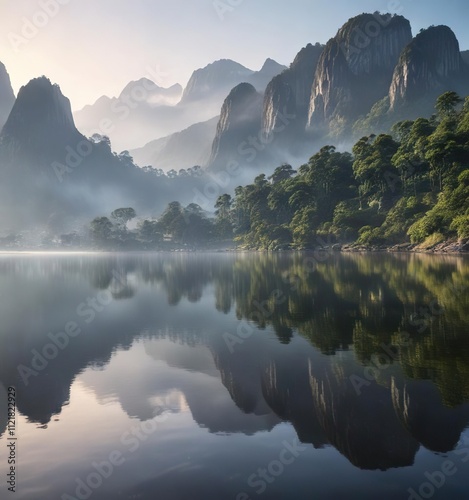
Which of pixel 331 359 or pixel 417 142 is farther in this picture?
pixel 417 142

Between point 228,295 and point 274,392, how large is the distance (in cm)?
1786

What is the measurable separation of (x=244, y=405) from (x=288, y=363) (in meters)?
3.05

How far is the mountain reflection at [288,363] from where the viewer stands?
785 cm

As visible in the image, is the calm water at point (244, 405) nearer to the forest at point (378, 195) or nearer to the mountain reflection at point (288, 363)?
the mountain reflection at point (288, 363)

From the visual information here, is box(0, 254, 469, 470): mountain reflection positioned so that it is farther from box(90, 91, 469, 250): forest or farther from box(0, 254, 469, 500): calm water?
box(90, 91, 469, 250): forest

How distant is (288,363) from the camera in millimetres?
11906

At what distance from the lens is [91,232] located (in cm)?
18912

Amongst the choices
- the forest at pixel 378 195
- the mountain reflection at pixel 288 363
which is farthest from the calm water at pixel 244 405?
the forest at pixel 378 195

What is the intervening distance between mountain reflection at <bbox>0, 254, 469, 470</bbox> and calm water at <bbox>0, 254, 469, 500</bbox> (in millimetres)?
55

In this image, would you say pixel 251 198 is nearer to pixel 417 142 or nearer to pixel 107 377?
pixel 417 142

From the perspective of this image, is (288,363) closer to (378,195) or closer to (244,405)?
(244,405)

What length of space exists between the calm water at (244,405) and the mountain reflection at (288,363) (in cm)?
5

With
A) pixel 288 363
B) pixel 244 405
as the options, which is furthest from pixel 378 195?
pixel 244 405

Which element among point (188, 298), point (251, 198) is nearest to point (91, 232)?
point (251, 198)
